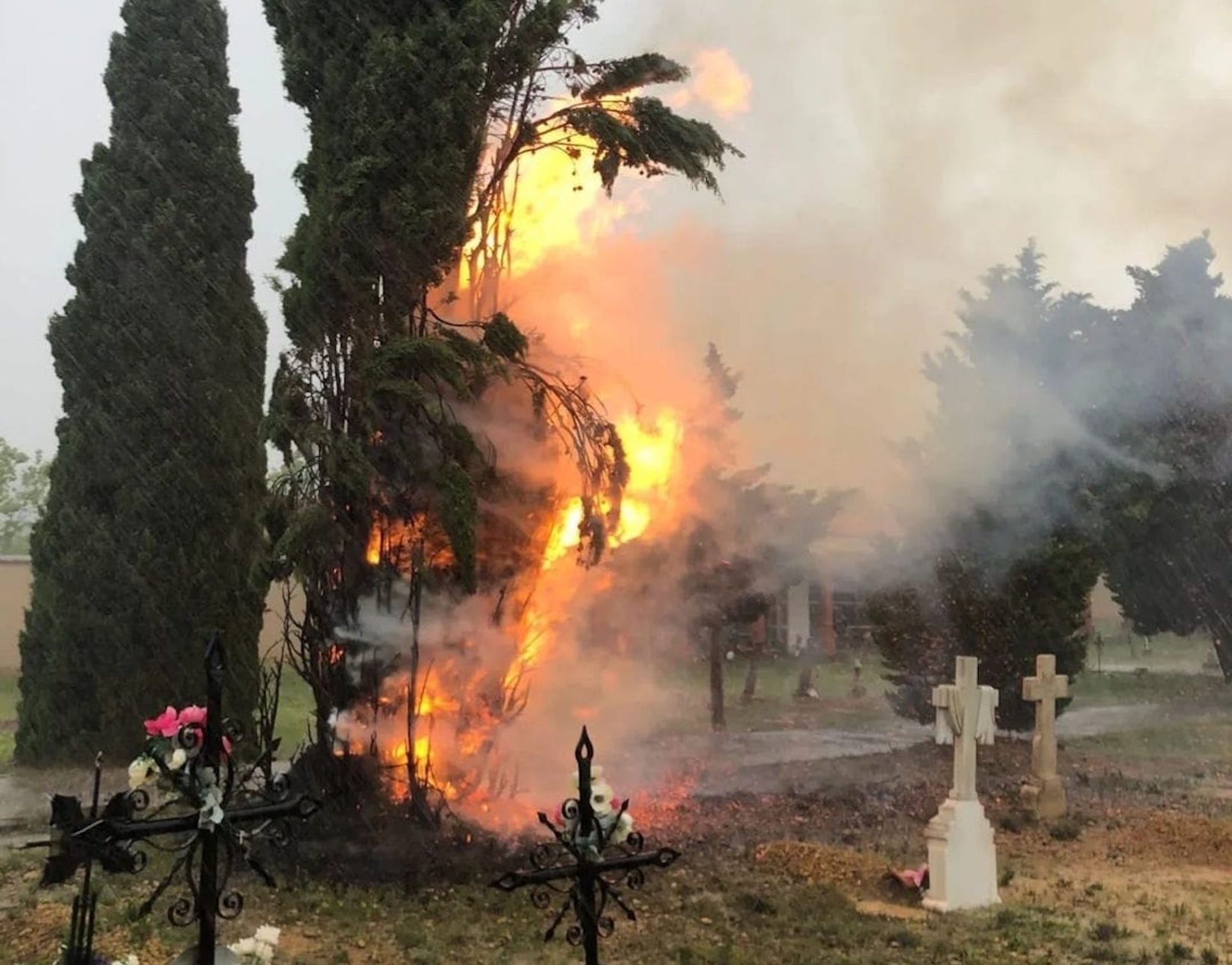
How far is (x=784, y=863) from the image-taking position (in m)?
9.52

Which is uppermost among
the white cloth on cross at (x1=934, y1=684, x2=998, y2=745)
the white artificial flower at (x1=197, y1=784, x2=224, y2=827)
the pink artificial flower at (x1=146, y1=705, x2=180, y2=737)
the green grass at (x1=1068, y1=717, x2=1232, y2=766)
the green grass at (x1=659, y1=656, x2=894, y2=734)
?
the pink artificial flower at (x1=146, y1=705, x2=180, y2=737)

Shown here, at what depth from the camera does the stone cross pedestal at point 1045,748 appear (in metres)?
12.5

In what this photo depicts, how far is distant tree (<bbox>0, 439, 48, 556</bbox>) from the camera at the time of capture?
149 ft

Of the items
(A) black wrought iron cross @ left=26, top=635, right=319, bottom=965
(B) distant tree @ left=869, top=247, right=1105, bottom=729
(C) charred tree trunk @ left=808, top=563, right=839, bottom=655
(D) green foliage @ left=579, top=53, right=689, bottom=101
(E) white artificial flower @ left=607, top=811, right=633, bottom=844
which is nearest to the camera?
(A) black wrought iron cross @ left=26, top=635, right=319, bottom=965

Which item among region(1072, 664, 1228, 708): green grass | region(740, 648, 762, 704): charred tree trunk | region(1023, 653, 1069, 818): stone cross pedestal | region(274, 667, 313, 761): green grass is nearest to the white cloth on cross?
region(1023, 653, 1069, 818): stone cross pedestal

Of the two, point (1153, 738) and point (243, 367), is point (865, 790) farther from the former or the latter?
point (243, 367)

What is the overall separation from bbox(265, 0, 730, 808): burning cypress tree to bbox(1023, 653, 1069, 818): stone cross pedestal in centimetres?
659

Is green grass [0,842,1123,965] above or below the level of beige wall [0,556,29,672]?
below

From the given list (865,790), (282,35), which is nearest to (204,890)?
(282,35)

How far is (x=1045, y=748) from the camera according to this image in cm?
1269

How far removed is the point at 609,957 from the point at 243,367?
11.5m

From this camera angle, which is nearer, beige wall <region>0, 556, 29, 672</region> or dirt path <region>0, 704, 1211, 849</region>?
dirt path <region>0, 704, 1211, 849</region>

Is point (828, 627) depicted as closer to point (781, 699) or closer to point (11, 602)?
point (781, 699)

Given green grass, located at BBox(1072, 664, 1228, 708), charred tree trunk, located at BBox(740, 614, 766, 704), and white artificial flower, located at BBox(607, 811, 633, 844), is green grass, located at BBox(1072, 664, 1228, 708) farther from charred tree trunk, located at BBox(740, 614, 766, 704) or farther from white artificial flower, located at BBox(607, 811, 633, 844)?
white artificial flower, located at BBox(607, 811, 633, 844)
